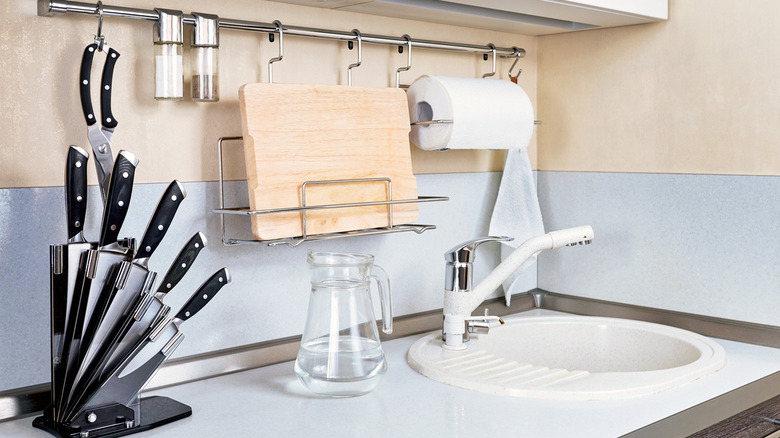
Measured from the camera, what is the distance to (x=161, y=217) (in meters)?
1.10

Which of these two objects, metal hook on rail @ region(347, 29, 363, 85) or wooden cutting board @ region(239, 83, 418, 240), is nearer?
wooden cutting board @ region(239, 83, 418, 240)

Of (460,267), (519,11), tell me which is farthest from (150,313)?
(519,11)

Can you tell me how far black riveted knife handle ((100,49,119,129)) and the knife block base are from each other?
41cm

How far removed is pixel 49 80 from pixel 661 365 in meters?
1.22

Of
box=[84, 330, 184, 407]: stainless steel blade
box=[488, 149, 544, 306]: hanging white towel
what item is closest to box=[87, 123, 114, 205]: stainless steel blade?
box=[84, 330, 184, 407]: stainless steel blade

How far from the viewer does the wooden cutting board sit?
1.28 meters

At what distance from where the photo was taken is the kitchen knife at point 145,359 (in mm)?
1081

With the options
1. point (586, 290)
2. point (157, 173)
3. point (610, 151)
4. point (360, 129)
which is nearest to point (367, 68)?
point (360, 129)

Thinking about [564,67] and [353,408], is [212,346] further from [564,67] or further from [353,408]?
[564,67]

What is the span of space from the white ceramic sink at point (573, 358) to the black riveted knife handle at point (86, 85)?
677 mm

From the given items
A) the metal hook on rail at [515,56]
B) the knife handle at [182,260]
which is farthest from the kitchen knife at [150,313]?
the metal hook on rail at [515,56]

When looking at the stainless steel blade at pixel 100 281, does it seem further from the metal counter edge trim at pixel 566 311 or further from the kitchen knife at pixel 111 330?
the metal counter edge trim at pixel 566 311

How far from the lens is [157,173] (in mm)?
1274

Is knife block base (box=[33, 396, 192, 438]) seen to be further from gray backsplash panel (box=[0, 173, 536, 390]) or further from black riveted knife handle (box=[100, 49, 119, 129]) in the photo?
black riveted knife handle (box=[100, 49, 119, 129])
